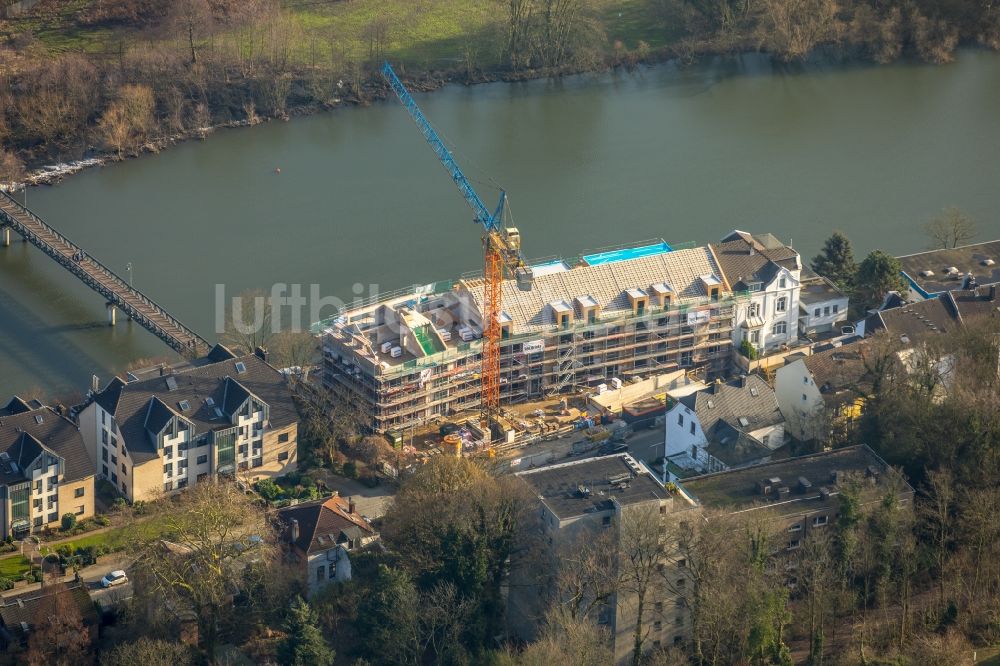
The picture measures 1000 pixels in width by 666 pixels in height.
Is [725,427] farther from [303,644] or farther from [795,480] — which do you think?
[303,644]

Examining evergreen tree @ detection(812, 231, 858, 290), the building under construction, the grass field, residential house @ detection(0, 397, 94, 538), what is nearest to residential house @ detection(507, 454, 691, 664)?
the building under construction

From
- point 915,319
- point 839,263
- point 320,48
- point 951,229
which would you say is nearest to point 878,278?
point 839,263

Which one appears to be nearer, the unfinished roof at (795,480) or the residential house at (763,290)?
the unfinished roof at (795,480)

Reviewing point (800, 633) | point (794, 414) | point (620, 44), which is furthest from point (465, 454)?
point (620, 44)

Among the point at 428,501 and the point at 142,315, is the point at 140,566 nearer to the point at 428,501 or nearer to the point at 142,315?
the point at 428,501

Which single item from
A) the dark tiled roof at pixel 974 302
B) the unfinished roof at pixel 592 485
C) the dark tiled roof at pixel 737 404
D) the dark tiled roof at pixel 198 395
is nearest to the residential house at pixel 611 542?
the unfinished roof at pixel 592 485

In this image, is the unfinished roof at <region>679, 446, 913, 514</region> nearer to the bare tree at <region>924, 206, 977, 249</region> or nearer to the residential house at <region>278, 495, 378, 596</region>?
the residential house at <region>278, 495, 378, 596</region>

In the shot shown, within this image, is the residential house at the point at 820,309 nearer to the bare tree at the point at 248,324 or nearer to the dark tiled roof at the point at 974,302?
the dark tiled roof at the point at 974,302
